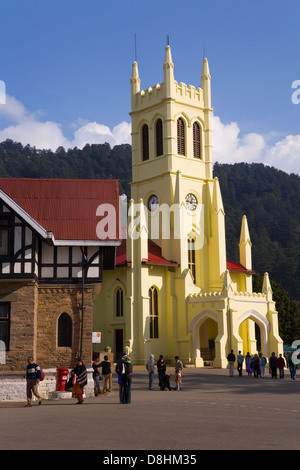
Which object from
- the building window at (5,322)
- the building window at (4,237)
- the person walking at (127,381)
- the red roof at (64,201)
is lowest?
the person walking at (127,381)

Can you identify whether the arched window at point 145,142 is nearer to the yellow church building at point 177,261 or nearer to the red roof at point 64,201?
the yellow church building at point 177,261

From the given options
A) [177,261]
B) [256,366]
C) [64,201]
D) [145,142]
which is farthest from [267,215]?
[64,201]

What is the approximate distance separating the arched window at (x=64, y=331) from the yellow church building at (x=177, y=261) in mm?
20560

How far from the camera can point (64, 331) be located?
22.3 metres

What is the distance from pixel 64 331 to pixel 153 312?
2360cm

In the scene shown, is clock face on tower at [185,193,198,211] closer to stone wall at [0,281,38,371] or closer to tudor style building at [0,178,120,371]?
tudor style building at [0,178,120,371]

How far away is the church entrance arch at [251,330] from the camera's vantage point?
144 feet

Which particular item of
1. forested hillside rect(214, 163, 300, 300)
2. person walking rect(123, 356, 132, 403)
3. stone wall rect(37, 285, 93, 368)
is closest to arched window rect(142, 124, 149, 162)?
stone wall rect(37, 285, 93, 368)

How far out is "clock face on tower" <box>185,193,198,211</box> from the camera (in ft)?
164

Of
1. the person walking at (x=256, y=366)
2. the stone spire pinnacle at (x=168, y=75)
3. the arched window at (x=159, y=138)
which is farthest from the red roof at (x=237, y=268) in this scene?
the person walking at (x=256, y=366)

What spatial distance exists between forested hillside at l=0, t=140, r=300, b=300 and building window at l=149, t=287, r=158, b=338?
66.7 metres

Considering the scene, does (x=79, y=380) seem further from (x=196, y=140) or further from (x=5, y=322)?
(x=196, y=140)
